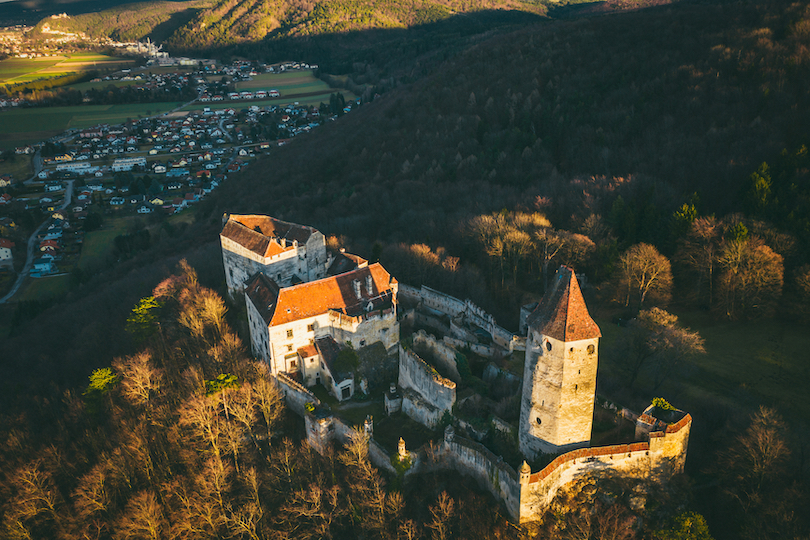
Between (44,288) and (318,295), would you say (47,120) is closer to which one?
(44,288)

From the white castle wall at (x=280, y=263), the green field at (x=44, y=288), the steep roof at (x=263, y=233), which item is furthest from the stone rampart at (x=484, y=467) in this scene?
the green field at (x=44, y=288)

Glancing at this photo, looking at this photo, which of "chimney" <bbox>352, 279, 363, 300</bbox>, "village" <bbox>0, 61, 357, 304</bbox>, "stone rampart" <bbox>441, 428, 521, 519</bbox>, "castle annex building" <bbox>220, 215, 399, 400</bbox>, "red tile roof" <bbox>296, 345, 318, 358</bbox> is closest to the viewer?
"stone rampart" <bbox>441, 428, 521, 519</bbox>

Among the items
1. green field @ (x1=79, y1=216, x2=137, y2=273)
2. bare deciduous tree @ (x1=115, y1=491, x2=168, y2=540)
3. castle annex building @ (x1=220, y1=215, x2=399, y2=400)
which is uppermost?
castle annex building @ (x1=220, y1=215, x2=399, y2=400)

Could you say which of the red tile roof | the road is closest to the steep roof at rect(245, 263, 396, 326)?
the red tile roof

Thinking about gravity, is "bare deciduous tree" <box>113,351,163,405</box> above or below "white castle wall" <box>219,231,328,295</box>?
below

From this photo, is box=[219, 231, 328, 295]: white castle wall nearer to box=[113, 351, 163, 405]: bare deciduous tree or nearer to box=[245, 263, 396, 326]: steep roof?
box=[245, 263, 396, 326]: steep roof

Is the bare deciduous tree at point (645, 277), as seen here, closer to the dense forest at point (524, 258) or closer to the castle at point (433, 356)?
the dense forest at point (524, 258)
